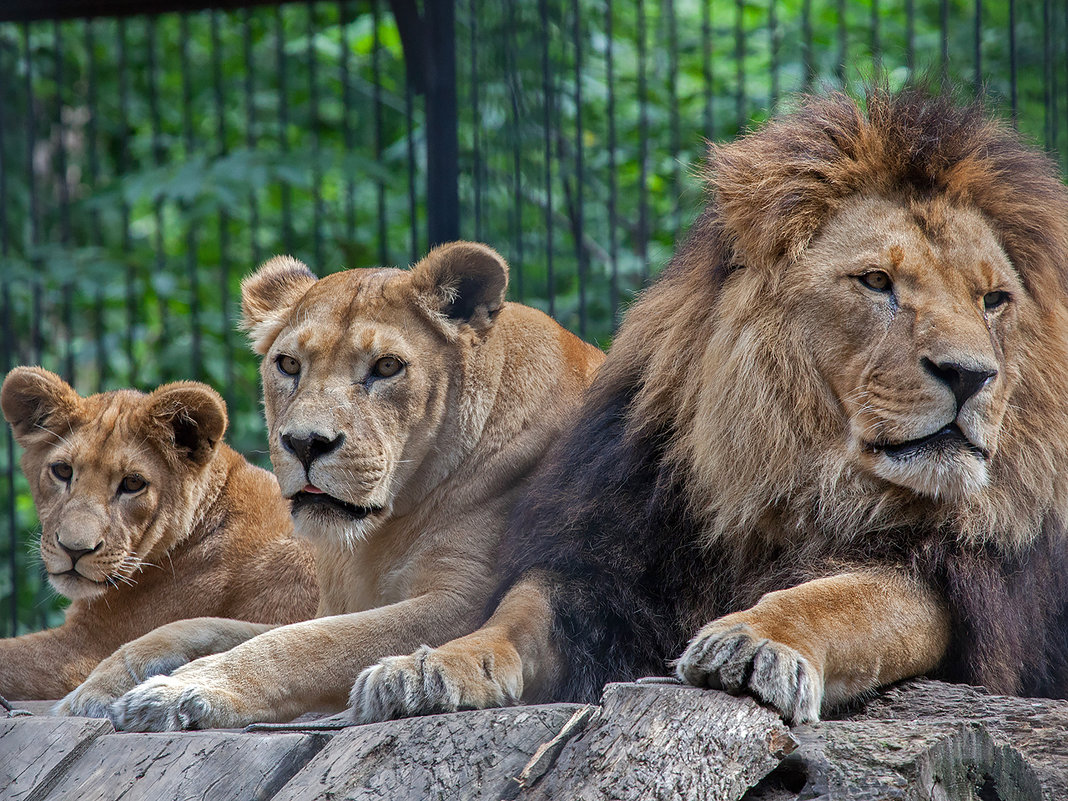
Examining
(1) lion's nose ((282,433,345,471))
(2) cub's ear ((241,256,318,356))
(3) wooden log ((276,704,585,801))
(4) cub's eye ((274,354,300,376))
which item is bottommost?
(3) wooden log ((276,704,585,801))

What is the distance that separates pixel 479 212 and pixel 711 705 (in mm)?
3018

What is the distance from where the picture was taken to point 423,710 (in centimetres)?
202

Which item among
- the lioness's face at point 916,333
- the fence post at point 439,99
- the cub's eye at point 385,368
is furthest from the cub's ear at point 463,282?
the fence post at point 439,99

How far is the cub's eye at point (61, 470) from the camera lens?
3395 millimetres

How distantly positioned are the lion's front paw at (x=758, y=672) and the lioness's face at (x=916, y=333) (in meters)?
0.52

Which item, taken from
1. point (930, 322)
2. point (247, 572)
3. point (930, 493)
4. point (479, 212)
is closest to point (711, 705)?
point (930, 493)

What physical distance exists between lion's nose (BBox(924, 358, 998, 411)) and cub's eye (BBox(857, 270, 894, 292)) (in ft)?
0.68

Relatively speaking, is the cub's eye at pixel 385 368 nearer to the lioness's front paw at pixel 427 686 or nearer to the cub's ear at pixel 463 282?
the cub's ear at pixel 463 282

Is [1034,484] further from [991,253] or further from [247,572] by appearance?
[247,572]

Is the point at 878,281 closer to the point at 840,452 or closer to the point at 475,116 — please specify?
the point at 840,452

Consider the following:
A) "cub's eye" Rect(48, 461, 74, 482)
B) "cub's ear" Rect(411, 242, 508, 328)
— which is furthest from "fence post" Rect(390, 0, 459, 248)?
"cub's eye" Rect(48, 461, 74, 482)

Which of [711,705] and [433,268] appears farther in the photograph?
[433,268]

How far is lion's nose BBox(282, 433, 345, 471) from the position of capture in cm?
255

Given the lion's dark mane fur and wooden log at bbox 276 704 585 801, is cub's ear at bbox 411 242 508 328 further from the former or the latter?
wooden log at bbox 276 704 585 801
